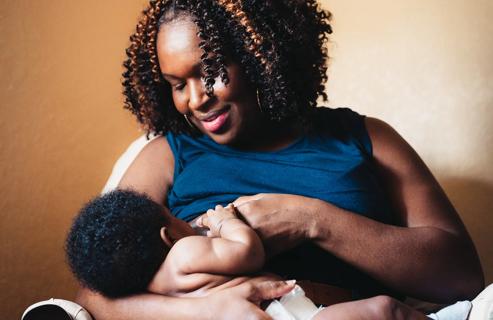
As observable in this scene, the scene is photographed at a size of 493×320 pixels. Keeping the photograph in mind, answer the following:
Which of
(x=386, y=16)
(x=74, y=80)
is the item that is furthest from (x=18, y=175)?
(x=386, y=16)

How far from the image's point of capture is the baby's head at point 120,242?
1.21 m

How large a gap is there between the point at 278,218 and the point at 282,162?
0.77 feet

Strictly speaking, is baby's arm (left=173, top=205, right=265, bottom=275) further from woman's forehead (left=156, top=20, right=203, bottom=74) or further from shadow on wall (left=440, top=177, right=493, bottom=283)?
shadow on wall (left=440, top=177, right=493, bottom=283)

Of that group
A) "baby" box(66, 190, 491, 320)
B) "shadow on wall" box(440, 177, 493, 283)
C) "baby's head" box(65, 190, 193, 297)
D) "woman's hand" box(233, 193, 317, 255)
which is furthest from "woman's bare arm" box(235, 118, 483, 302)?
"shadow on wall" box(440, 177, 493, 283)

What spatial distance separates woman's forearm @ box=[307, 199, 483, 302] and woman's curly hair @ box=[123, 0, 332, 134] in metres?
0.35

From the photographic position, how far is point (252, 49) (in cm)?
147

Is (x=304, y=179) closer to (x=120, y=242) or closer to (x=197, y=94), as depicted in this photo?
(x=197, y=94)

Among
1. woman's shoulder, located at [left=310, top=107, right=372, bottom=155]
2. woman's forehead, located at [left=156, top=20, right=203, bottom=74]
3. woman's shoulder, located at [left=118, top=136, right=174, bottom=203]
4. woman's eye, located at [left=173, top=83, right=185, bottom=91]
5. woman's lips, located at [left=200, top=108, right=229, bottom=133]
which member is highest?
woman's forehead, located at [left=156, top=20, right=203, bottom=74]

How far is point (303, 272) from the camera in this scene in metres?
1.38

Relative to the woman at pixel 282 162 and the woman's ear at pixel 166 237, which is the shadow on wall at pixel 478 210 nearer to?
the woman at pixel 282 162

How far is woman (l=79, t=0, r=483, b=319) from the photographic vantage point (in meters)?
1.36

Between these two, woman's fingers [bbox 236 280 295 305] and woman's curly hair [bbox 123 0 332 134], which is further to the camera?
woman's curly hair [bbox 123 0 332 134]

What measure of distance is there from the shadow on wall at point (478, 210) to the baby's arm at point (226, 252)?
109 cm

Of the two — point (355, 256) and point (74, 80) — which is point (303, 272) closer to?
point (355, 256)
